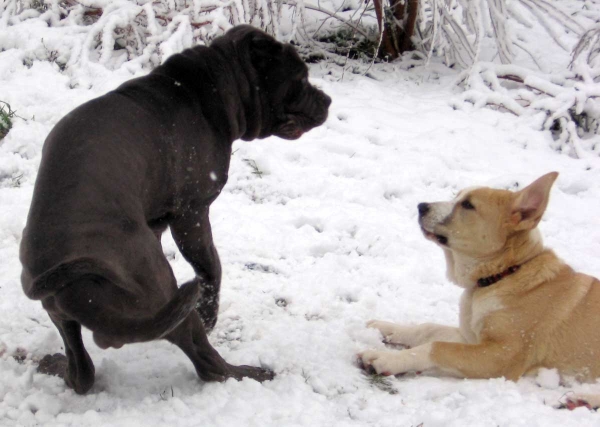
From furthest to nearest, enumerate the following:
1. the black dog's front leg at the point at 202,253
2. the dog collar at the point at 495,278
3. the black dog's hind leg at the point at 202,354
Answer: the dog collar at the point at 495,278, the black dog's front leg at the point at 202,253, the black dog's hind leg at the point at 202,354

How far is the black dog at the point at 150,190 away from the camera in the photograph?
2.21 metres

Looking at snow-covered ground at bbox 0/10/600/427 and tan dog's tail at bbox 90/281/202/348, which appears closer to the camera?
tan dog's tail at bbox 90/281/202/348

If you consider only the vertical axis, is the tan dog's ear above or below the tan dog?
above

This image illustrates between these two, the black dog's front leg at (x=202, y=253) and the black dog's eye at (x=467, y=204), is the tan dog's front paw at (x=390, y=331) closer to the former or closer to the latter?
the black dog's eye at (x=467, y=204)

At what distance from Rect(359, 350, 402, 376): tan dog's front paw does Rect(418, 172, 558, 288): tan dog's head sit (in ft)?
2.31

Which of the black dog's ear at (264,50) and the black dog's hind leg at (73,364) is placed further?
the black dog's ear at (264,50)

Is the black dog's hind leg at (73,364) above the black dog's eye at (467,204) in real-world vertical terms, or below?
below

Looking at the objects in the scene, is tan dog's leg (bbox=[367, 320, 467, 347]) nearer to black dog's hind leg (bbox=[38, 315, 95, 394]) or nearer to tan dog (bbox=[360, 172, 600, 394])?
tan dog (bbox=[360, 172, 600, 394])

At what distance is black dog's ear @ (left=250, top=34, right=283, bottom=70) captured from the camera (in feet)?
11.0

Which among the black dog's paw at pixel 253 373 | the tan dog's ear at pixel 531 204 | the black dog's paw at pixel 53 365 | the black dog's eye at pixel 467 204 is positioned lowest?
the black dog's paw at pixel 53 365

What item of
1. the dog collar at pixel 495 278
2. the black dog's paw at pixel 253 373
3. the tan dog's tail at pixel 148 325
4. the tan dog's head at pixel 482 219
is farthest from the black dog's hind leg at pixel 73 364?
the dog collar at pixel 495 278

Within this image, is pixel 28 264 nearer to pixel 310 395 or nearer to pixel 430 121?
pixel 310 395

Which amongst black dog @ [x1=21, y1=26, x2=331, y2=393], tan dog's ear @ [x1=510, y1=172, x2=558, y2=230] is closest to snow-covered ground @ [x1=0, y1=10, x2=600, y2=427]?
black dog @ [x1=21, y1=26, x2=331, y2=393]

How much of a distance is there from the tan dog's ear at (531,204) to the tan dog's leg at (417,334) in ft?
2.41
